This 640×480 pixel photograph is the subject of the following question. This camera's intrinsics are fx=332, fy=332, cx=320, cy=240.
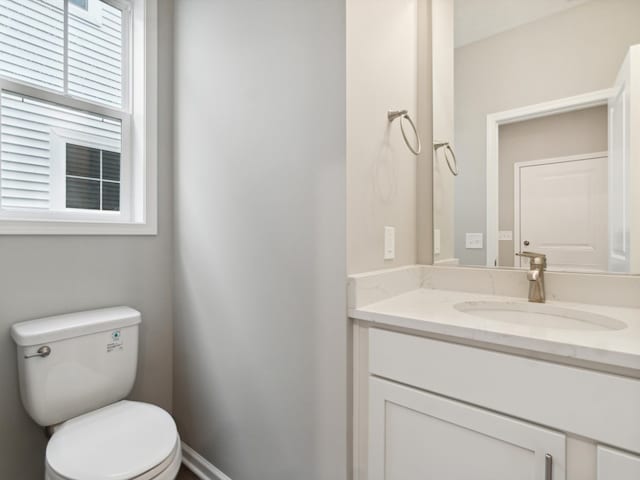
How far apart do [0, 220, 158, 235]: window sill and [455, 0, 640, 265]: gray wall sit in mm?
1465

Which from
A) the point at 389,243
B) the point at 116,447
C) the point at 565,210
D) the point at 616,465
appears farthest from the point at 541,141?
the point at 116,447

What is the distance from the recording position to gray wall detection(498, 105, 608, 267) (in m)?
1.11

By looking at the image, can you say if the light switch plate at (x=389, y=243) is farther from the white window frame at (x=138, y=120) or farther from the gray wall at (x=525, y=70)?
the white window frame at (x=138, y=120)

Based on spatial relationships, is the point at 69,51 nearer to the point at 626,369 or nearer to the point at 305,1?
the point at 305,1

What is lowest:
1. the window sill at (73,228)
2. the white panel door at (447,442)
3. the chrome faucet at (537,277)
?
the white panel door at (447,442)

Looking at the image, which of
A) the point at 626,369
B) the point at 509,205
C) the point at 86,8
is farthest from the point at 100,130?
the point at 626,369

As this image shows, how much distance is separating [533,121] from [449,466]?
1.18m

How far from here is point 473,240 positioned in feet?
4.49

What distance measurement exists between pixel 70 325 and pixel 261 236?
79 cm

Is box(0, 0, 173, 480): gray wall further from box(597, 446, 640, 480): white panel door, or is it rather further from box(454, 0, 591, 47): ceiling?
box(597, 446, 640, 480): white panel door

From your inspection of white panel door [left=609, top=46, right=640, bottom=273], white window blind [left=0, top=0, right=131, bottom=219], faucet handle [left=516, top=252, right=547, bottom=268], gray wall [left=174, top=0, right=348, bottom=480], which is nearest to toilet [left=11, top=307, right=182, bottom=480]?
gray wall [left=174, top=0, right=348, bottom=480]

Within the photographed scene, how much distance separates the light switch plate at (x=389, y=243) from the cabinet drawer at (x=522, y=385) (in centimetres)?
34

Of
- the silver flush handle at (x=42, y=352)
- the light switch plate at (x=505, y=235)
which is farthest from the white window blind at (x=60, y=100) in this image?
the light switch plate at (x=505, y=235)

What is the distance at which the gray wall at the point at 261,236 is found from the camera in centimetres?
105
